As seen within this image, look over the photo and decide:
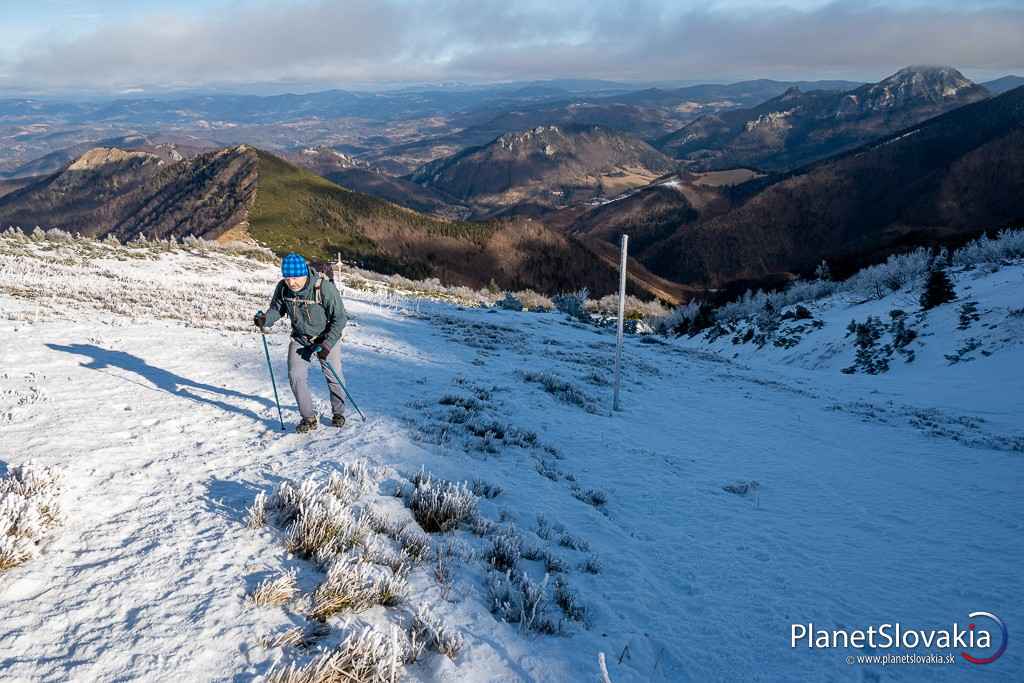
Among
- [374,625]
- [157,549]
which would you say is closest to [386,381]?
[157,549]

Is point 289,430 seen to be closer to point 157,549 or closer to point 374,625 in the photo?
point 157,549

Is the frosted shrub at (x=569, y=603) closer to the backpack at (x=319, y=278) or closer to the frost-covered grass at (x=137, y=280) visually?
the backpack at (x=319, y=278)

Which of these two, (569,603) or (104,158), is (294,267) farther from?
(104,158)

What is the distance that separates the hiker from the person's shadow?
70cm

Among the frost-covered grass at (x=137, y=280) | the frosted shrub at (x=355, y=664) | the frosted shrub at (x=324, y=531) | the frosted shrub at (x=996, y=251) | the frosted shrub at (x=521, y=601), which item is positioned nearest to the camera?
the frosted shrub at (x=355, y=664)

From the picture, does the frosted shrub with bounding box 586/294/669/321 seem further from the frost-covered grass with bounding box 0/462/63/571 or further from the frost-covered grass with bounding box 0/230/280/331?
the frost-covered grass with bounding box 0/462/63/571

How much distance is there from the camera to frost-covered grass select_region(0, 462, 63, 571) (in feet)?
10.5

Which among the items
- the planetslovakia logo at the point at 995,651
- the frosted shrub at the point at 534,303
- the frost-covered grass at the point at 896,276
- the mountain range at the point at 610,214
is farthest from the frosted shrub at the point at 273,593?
the mountain range at the point at 610,214

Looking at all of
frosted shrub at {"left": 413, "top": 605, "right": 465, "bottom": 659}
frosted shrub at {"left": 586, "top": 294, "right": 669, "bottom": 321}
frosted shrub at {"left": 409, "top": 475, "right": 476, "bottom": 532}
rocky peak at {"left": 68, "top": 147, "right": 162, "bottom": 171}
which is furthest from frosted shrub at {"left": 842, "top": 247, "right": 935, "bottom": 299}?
rocky peak at {"left": 68, "top": 147, "right": 162, "bottom": 171}

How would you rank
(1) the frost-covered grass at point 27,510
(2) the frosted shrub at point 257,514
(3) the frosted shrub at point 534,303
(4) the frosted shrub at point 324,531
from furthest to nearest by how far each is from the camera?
(3) the frosted shrub at point 534,303 < (2) the frosted shrub at point 257,514 < (4) the frosted shrub at point 324,531 < (1) the frost-covered grass at point 27,510

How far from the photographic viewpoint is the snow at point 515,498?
3.12 metres

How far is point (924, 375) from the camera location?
46.9ft

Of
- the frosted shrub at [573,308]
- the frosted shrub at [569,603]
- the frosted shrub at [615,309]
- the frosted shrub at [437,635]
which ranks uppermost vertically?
the frosted shrub at [437,635]

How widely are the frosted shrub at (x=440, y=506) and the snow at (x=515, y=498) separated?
132 millimetres
